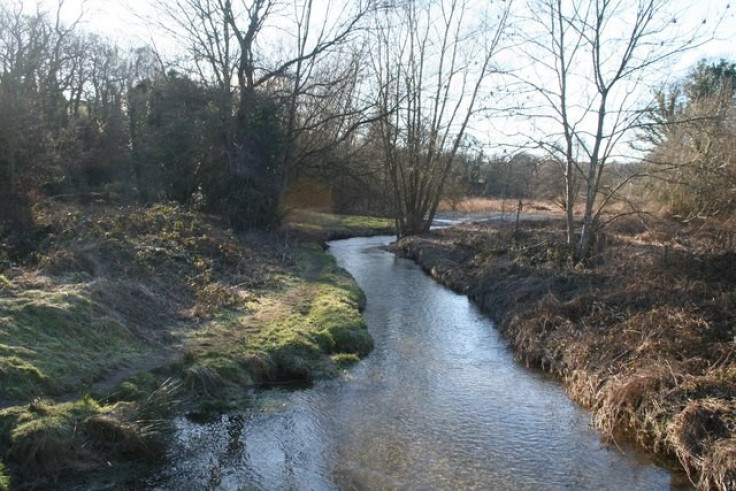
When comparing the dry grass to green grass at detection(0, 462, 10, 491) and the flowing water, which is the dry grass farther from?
green grass at detection(0, 462, 10, 491)

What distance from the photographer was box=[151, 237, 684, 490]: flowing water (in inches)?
276

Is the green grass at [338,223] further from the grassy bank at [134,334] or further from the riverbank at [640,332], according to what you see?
the grassy bank at [134,334]

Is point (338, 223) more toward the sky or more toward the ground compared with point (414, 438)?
more toward the sky

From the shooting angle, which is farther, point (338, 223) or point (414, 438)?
point (338, 223)

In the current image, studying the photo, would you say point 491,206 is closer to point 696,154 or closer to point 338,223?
point 338,223

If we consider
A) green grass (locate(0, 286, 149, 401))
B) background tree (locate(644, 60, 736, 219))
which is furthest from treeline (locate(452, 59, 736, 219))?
green grass (locate(0, 286, 149, 401))

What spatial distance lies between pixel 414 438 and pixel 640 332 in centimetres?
490

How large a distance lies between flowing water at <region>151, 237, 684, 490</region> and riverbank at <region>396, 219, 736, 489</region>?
47 centimetres

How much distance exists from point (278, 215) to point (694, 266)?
18.5 m

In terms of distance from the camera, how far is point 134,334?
10.1m

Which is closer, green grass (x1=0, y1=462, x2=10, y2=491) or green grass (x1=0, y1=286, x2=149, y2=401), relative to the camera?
green grass (x1=0, y1=462, x2=10, y2=491)

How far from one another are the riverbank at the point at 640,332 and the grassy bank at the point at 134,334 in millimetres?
4068

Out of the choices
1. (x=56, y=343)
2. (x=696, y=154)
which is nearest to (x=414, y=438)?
(x=56, y=343)

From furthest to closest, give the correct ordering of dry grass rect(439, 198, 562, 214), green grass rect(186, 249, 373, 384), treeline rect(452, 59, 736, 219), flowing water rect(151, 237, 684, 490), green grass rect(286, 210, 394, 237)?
dry grass rect(439, 198, 562, 214), green grass rect(286, 210, 394, 237), treeline rect(452, 59, 736, 219), green grass rect(186, 249, 373, 384), flowing water rect(151, 237, 684, 490)
